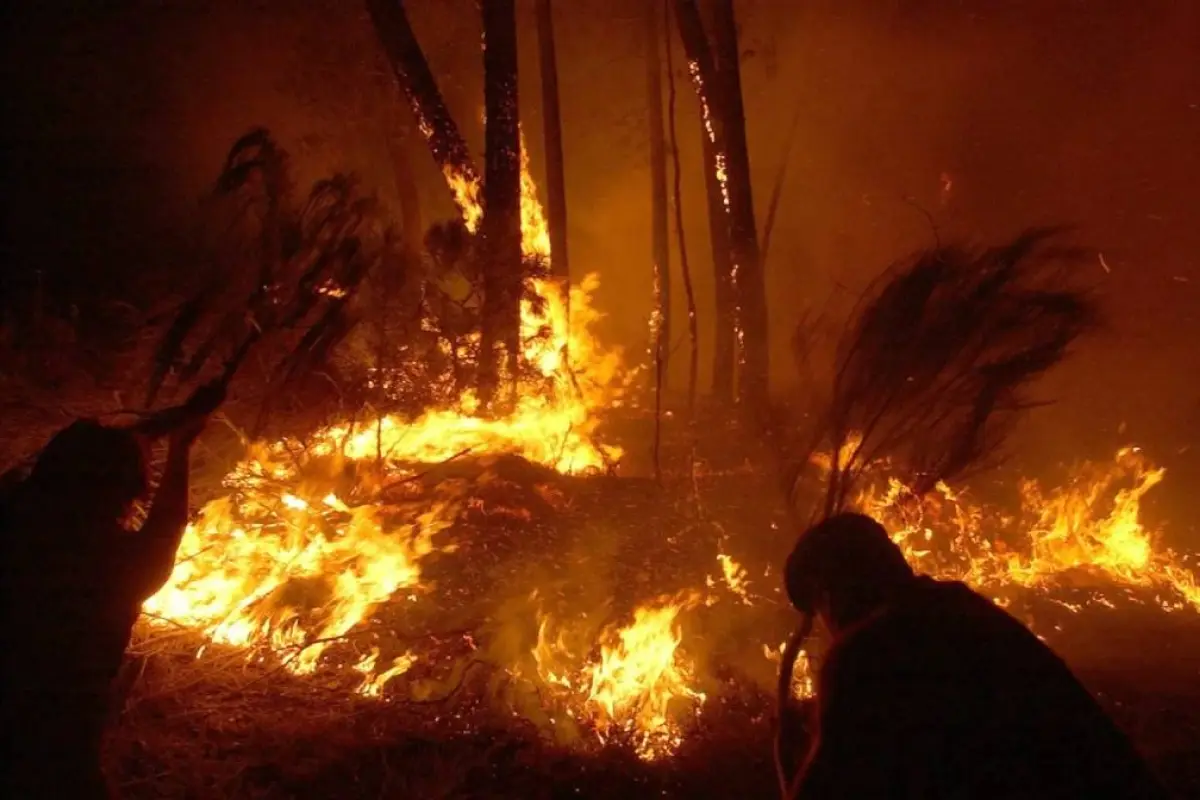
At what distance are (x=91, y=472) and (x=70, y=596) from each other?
0.51 meters

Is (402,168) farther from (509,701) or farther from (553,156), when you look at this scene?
(509,701)

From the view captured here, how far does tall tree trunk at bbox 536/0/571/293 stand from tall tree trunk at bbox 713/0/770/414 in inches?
97.4

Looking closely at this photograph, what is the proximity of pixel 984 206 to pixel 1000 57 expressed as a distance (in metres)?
2.85

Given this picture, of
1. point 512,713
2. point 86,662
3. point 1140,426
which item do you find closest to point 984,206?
point 1140,426

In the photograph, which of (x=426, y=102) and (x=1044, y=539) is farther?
(x=426, y=102)

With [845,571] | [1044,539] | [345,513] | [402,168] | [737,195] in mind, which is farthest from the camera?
[402,168]

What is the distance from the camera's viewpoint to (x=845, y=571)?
2592 millimetres

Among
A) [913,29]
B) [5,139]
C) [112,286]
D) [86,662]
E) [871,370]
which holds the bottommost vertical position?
[86,662]

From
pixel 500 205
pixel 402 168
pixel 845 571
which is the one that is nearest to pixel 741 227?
pixel 500 205

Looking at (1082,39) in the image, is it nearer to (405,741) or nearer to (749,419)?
(749,419)

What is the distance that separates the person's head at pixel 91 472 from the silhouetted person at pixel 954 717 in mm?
2955

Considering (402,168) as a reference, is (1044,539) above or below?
below

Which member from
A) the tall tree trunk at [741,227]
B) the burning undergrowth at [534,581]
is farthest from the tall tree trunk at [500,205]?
the tall tree trunk at [741,227]

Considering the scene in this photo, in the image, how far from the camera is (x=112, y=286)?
9.59 metres
